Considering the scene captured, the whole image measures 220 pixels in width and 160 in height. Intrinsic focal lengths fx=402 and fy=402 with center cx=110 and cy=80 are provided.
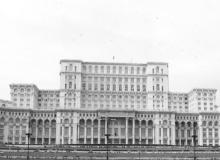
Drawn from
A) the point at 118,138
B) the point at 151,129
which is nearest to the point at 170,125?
the point at 151,129

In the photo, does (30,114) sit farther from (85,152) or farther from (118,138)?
(85,152)

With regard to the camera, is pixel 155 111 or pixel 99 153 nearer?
pixel 99 153

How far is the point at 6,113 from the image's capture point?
630 feet

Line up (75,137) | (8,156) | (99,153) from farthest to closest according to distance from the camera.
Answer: (75,137) → (99,153) → (8,156)

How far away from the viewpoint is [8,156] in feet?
373

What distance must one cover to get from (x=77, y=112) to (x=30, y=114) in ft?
75.2

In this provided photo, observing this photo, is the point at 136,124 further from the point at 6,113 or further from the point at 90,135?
the point at 6,113

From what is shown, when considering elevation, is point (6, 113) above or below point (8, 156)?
above

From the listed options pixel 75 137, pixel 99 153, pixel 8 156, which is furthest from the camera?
pixel 75 137

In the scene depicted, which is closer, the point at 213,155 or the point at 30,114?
the point at 213,155

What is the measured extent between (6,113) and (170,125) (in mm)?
79260

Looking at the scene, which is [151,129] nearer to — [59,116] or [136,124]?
[136,124]

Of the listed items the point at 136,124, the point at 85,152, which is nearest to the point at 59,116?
the point at 136,124

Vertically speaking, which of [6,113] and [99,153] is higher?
[6,113]
